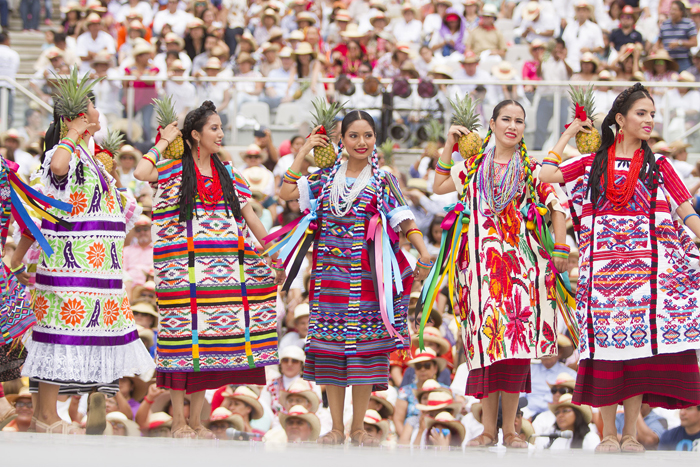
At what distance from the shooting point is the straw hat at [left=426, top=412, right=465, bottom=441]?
7.59 metres

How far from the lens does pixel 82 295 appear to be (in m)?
5.95

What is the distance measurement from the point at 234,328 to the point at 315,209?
920mm

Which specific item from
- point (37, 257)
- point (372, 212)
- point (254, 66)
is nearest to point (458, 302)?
point (372, 212)

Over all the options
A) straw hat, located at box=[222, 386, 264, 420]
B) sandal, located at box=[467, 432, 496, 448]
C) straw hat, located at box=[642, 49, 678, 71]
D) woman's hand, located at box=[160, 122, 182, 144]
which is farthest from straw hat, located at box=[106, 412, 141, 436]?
straw hat, located at box=[642, 49, 678, 71]

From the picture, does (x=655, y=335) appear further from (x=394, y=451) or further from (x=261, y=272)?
(x=261, y=272)

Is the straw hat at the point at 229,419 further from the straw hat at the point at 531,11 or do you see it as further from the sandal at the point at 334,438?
the straw hat at the point at 531,11

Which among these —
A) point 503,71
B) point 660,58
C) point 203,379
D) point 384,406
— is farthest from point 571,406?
point 660,58

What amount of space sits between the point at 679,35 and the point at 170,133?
10.0 m

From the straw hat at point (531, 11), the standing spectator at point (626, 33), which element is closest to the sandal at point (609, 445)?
the standing spectator at point (626, 33)

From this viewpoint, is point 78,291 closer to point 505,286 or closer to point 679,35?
point 505,286

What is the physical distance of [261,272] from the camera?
626 centimetres

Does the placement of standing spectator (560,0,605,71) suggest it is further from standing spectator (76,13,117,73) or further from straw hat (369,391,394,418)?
straw hat (369,391,394,418)

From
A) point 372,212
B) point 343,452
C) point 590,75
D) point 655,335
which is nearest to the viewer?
point 343,452

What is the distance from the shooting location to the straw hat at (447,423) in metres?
7.59
